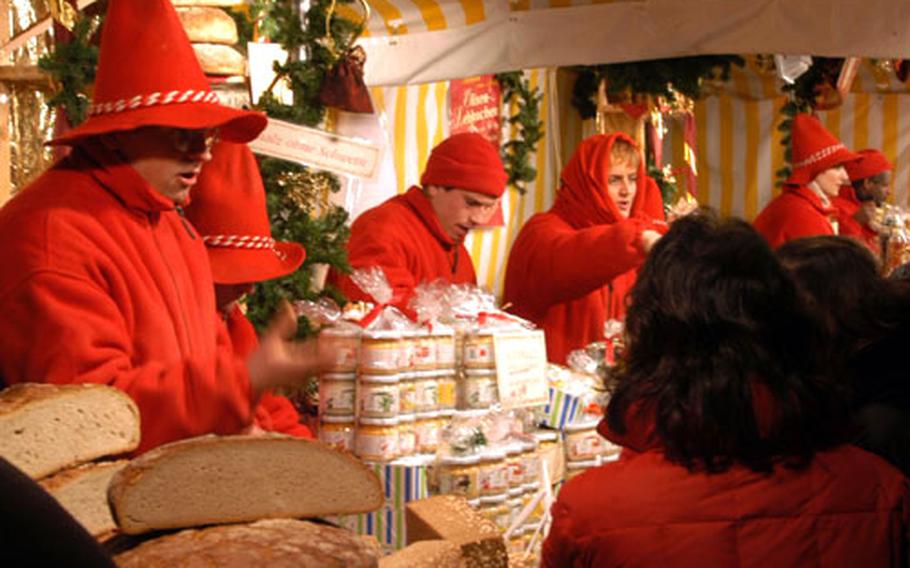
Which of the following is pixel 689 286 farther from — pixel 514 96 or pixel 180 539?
pixel 514 96

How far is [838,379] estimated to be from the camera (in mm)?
2459

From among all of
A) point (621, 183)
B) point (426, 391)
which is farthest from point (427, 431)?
point (621, 183)

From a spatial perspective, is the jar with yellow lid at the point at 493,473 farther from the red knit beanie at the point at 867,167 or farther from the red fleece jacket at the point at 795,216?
the red knit beanie at the point at 867,167

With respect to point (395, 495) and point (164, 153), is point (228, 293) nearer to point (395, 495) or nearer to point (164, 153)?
point (164, 153)

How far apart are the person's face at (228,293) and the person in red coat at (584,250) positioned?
265cm

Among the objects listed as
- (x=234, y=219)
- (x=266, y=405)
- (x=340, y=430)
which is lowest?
(x=340, y=430)

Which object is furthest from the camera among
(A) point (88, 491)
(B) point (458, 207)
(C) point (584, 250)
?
(C) point (584, 250)

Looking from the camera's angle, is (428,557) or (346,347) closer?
(428,557)

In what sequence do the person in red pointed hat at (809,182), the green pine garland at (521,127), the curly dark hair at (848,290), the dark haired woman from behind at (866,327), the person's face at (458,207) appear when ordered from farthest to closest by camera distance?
the green pine garland at (521,127) < the person in red pointed hat at (809,182) < the person's face at (458,207) < the curly dark hair at (848,290) < the dark haired woman from behind at (866,327)

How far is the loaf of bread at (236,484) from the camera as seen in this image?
7.25 ft

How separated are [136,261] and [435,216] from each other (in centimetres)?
305

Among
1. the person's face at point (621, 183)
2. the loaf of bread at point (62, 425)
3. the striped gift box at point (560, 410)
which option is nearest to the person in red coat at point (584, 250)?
the person's face at point (621, 183)

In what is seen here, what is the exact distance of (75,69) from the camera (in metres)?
4.20

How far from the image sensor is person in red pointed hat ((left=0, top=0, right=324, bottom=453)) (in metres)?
2.76
